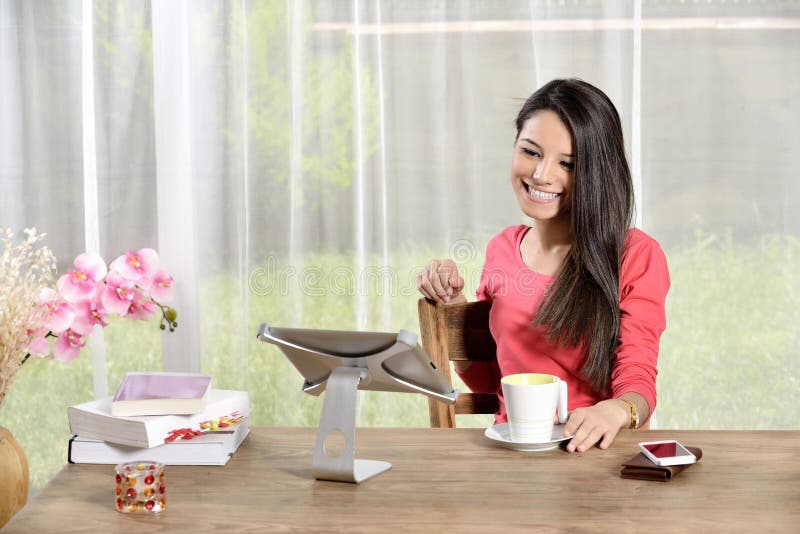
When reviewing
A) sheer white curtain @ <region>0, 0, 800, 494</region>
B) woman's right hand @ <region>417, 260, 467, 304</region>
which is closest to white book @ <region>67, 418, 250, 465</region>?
woman's right hand @ <region>417, 260, 467, 304</region>

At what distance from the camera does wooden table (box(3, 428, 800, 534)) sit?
1.16m

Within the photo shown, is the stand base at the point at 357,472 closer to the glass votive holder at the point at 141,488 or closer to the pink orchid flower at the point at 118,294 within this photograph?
the glass votive holder at the point at 141,488

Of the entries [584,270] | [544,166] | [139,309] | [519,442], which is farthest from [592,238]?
[139,309]

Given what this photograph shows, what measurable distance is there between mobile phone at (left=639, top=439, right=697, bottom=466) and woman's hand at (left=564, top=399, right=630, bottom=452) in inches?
2.9

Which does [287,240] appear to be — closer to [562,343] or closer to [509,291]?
[509,291]

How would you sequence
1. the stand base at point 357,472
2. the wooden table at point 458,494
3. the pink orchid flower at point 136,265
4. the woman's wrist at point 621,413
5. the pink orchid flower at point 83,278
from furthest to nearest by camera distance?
the pink orchid flower at point 136,265
the pink orchid flower at point 83,278
the woman's wrist at point 621,413
the stand base at point 357,472
the wooden table at point 458,494

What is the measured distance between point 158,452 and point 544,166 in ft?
3.10

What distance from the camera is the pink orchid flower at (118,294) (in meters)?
1.73

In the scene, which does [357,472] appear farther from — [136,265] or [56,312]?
[136,265]

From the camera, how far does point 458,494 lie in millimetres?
1263

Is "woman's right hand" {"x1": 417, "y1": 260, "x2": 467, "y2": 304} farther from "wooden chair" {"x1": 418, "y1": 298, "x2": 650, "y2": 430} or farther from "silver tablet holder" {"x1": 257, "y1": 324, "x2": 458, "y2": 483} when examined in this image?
"silver tablet holder" {"x1": 257, "y1": 324, "x2": 458, "y2": 483}

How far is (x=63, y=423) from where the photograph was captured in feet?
9.57

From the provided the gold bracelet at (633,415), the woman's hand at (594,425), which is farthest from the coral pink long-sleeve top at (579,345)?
the woman's hand at (594,425)

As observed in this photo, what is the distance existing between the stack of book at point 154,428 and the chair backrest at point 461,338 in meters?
0.54
